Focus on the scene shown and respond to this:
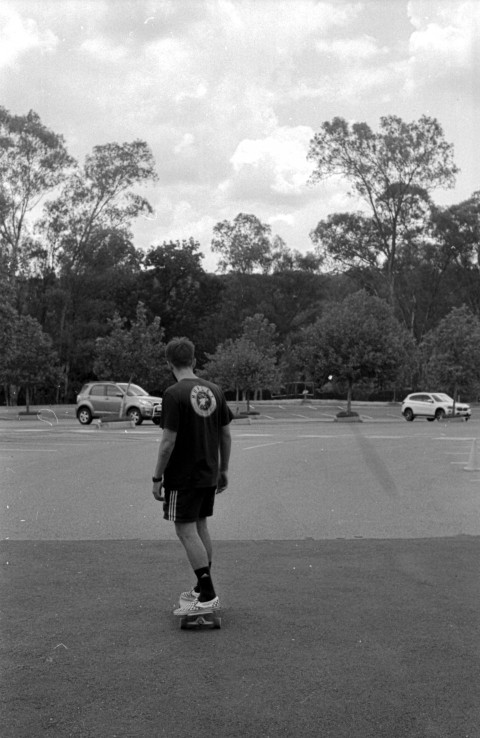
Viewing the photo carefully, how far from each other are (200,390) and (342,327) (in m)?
42.6

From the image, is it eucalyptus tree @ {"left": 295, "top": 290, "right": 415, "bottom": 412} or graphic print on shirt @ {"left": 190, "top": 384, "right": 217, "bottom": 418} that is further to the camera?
eucalyptus tree @ {"left": 295, "top": 290, "right": 415, "bottom": 412}

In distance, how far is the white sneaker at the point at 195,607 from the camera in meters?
5.20

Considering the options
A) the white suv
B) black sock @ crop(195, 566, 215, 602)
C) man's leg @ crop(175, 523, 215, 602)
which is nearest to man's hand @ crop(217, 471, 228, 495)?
man's leg @ crop(175, 523, 215, 602)

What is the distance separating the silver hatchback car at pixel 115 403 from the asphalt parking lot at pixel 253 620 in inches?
908

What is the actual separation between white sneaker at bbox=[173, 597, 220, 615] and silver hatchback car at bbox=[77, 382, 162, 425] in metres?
29.1

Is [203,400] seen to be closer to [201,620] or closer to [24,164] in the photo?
[201,620]

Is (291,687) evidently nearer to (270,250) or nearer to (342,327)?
(342,327)

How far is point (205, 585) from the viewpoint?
17.5 feet

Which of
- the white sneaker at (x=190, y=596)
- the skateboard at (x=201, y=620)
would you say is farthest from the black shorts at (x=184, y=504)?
the skateboard at (x=201, y=620)

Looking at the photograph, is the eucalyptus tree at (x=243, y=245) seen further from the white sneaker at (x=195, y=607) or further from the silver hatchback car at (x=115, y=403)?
the white sneaker at (x=195, y=607)

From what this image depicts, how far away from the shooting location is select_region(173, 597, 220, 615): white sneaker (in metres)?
5.20

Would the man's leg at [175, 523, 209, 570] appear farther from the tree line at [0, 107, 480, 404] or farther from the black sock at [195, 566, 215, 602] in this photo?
the tree line at [0, 107, 480, 404]

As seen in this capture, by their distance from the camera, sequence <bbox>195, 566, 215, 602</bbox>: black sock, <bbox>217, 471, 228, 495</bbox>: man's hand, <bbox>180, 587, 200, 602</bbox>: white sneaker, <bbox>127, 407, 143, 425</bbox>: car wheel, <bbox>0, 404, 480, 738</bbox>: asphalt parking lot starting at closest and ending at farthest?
<bbox>0, 404, 480, 738</bbox>: asphalt parking lot
<bbox>195, 566, 215, 602</bbox>: black sock
<bbox>180, 587, 200, 602</bbox>: white sneaker
<bbox>217, 471, 228, 495</bbox>: man's hand
<bbox>127, 407, 143, 425</bbox>: car wheel

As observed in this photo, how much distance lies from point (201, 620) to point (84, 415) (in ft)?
102
